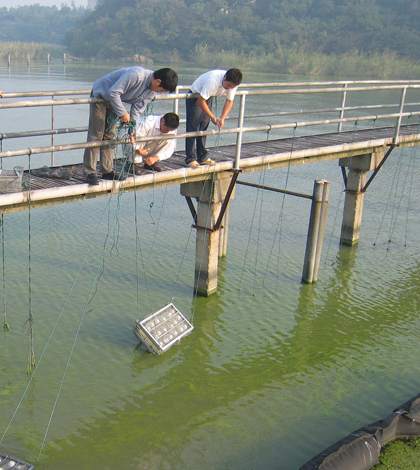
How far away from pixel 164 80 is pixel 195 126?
146 centimetres

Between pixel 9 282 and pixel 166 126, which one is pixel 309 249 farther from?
pixel 9 282

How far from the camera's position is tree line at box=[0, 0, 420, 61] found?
5553 centimetres

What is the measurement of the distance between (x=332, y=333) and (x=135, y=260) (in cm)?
371

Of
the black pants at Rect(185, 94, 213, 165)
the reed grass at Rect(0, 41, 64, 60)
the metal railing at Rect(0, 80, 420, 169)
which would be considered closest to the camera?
the metal railing at Rect(0, 80, 420, 169)

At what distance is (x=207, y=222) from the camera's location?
891 cm

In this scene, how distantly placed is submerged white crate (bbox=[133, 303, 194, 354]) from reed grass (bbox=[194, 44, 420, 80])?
140ft

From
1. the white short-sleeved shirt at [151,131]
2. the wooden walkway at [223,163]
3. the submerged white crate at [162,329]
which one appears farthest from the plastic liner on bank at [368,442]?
the white short-sleeved shirt at [151,131]

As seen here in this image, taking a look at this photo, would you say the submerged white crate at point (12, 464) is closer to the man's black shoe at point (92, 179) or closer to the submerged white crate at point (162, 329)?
the submerged white crate at point (162, 329)

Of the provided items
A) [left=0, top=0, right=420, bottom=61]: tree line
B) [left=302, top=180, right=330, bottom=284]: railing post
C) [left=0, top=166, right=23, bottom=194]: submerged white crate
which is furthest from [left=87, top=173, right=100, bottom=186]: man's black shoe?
[left=0, top=0, right=420, bottom=61]: tree line

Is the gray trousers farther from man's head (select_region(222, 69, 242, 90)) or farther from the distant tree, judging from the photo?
the distant tree

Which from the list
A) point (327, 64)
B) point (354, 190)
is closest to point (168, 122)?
point (354, 190)

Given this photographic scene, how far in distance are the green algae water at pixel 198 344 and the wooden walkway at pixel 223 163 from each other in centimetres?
47

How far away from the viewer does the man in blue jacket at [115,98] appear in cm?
A: 653

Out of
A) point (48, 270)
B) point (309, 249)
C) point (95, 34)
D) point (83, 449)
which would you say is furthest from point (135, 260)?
point (95, 34)
